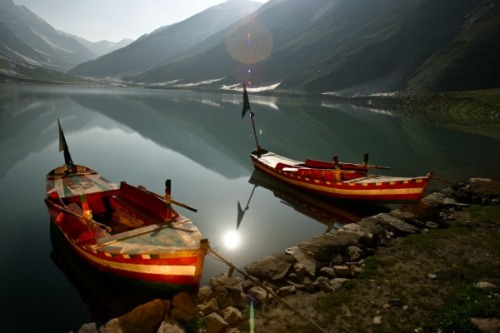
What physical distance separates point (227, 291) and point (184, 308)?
1.49 metres

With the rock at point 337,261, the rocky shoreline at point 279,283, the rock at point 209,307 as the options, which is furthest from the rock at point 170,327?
the rock at point 337,261

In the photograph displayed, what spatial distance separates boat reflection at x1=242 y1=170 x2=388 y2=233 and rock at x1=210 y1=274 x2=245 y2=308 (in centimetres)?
806

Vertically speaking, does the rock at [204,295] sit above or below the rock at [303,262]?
below

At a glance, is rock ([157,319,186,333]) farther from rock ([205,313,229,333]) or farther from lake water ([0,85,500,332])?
lake water ([0,85,500,332])

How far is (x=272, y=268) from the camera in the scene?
12016mm

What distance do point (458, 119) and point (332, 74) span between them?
384 ft

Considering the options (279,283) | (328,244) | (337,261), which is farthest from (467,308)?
(279,283)

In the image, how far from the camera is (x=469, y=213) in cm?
1744

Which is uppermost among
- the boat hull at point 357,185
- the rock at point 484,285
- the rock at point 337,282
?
the boat hull at point 357,185

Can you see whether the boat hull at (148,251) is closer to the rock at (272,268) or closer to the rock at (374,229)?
the rock at (272,268)

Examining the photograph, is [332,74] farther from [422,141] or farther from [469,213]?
[469,213]

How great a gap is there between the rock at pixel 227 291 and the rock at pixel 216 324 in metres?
1.06

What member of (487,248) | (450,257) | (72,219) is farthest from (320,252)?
(72,219)

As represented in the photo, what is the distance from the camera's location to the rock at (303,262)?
38.8 ft
